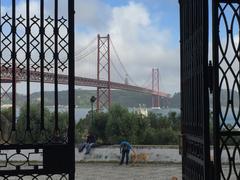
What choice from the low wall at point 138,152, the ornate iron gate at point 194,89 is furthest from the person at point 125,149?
the ornate iron gate at point 194,89

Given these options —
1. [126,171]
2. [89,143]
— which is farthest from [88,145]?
[126,171]

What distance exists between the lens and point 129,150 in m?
17.9

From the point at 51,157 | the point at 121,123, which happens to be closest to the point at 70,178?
the point at 51,157

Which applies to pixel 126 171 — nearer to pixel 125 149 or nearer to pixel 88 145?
pixel 125 149

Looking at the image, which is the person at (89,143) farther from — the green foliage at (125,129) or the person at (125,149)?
the green foliage at (125,129)

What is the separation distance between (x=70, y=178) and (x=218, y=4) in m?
2.32

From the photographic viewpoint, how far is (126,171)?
16.9 meters

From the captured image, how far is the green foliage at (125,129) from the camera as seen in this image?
22.6 m

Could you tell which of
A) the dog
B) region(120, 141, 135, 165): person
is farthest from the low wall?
region(120, 141, 135, 165): person

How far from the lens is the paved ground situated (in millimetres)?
15461

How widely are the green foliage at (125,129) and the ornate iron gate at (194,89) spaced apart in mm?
16836

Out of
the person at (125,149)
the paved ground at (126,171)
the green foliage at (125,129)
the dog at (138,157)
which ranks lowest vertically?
the paved ground at (126,171)

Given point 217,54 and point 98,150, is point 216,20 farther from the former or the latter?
point 98,150

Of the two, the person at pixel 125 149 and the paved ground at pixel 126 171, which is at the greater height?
the person at pixel 125 149
